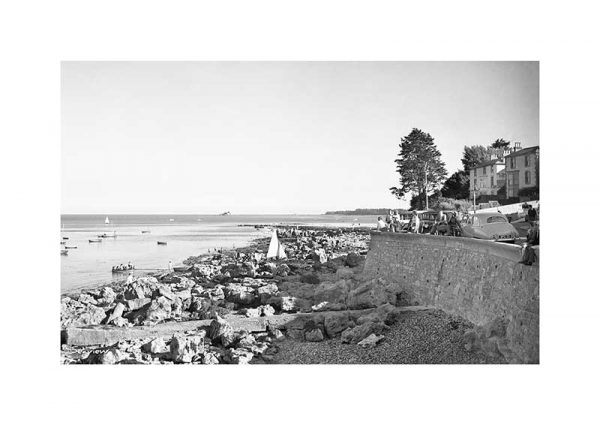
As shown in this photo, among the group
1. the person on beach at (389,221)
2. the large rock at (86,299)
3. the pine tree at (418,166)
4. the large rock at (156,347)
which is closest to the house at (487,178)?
the pine tree at (418,166)

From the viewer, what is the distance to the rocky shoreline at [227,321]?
9.30 metres

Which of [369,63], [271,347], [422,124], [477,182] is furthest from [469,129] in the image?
[271,347]

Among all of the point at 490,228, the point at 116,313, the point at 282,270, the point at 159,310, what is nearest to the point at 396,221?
the point at 490,228

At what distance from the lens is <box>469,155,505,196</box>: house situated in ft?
42.1

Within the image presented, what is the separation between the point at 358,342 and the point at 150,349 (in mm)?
3641

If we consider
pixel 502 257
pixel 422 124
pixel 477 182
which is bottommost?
pixel 502 257

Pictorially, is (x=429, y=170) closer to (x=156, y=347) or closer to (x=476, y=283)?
(x=476, y=283)

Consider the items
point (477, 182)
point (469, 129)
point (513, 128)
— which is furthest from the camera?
point (477, 182)

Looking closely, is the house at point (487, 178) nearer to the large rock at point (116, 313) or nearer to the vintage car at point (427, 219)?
the vintage car at point (427, 219)

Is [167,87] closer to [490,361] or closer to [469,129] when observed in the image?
[469,129]

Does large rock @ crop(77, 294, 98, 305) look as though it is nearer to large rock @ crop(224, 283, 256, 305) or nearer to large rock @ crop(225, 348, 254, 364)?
large rock @ crop(224, 283, 256, 305)

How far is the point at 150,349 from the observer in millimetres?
9367

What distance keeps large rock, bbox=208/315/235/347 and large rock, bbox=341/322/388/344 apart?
208 cm

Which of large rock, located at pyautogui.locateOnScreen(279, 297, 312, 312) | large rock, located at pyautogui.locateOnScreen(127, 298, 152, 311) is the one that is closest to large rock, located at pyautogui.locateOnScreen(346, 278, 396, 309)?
large rock, located at pyautogui.locateOnScreen(279, 297, 312, 312)
